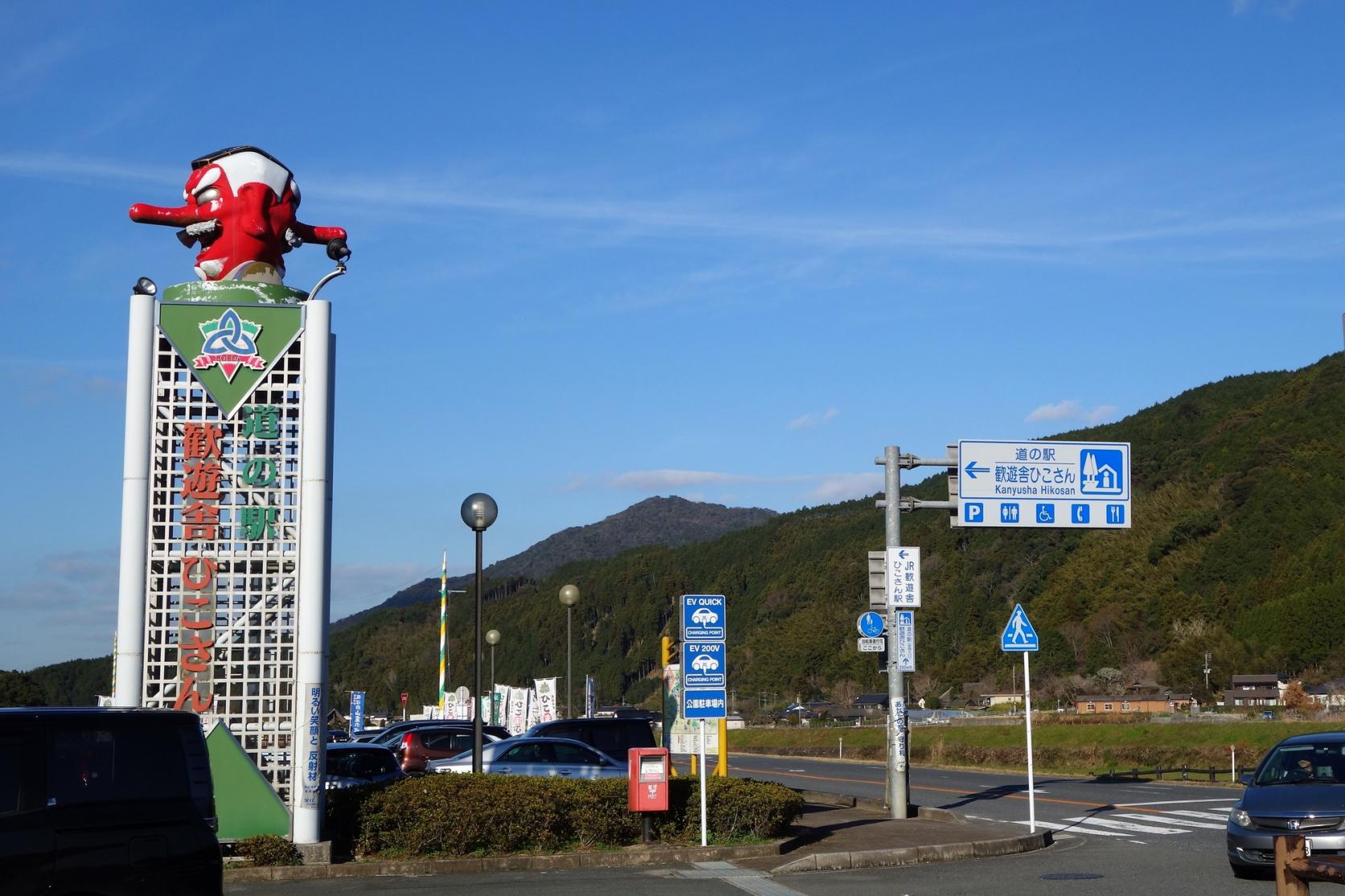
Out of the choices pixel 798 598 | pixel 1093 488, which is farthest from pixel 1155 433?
pixel 1093 488

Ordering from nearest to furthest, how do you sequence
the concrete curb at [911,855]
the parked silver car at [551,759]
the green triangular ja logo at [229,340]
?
1. the concrete curb at [911,855]
2. the green triangular ja logo at [229,340]
3. the parked silver car at [551,759]

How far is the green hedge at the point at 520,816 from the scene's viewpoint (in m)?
16.0

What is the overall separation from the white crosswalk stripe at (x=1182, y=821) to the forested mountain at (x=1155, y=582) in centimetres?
8160

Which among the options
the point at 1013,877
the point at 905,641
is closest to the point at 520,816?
the point at 1013,877

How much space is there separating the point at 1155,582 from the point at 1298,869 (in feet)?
403

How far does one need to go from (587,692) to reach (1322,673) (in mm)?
71656

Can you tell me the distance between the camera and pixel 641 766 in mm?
16359

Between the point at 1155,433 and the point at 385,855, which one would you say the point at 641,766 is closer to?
the point at 385,855

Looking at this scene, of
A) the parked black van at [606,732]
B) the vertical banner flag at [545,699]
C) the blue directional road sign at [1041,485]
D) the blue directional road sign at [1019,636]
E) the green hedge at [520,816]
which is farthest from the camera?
the vertical banner flag at [545,699]

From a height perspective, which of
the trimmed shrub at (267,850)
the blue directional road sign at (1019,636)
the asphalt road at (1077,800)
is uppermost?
the blue directional road sign at (1019,636)

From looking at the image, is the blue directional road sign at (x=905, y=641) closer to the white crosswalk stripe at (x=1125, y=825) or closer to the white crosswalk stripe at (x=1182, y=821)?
the white crosswalk stripe at (x=1125, y=825)

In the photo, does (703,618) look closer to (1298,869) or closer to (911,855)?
(911,855)

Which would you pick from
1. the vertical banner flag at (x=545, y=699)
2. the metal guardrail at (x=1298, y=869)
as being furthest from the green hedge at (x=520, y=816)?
the vertical banner flag at (x=545, y=699)

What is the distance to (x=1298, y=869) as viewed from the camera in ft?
21.5
